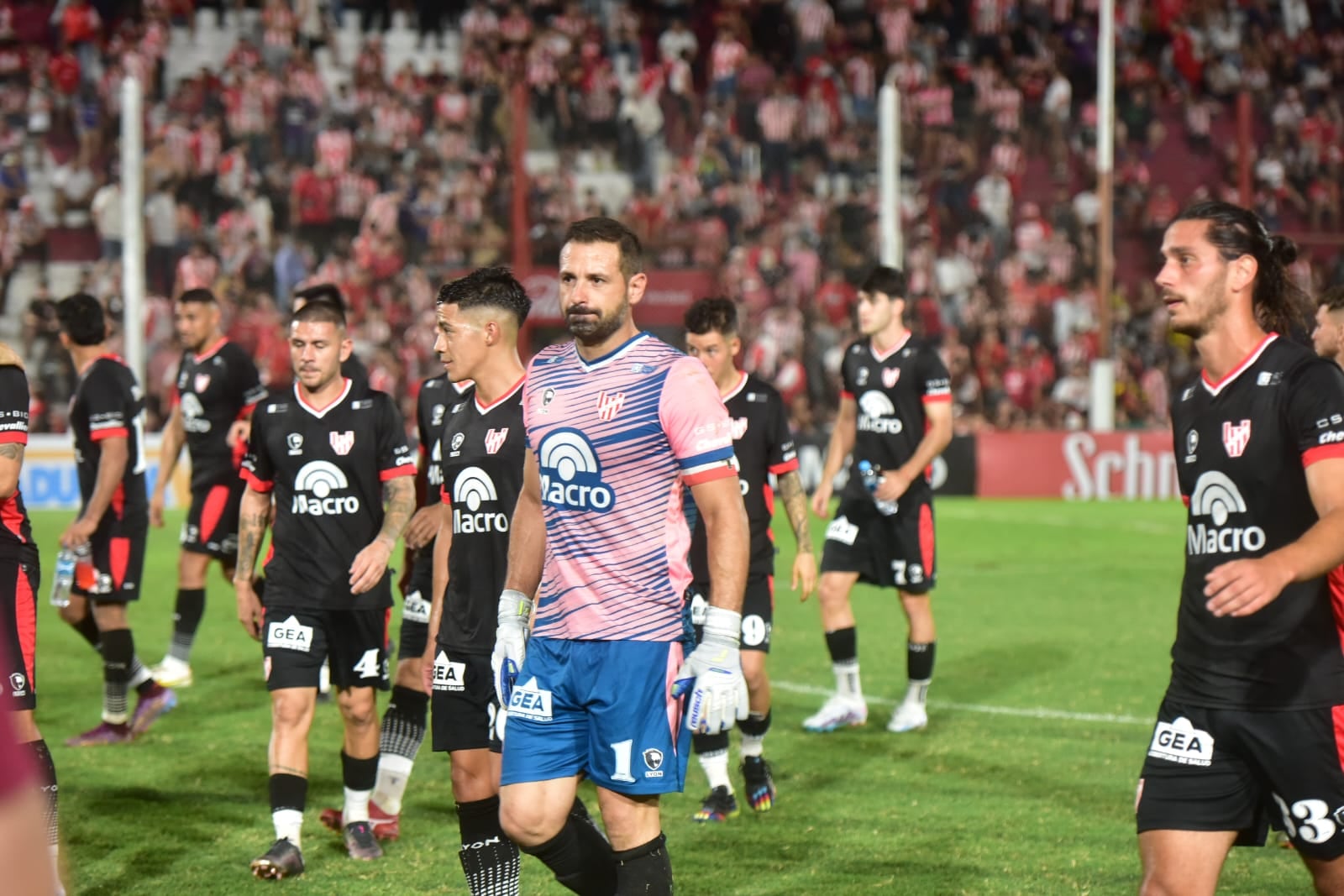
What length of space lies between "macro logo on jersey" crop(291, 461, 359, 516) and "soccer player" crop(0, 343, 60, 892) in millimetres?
1487

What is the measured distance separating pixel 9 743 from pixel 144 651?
11.0 m

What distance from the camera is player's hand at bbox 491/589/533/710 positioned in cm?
500

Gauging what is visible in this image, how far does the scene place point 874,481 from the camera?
9.74 meters

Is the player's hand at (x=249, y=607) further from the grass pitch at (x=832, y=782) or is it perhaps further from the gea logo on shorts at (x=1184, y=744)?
the gea logo on shorts at (x=1184, y=744)

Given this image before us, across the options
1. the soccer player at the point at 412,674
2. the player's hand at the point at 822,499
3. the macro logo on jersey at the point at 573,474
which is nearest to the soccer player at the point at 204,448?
the soccer player at the point at 412,674

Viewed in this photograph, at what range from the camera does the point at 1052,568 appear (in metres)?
16.8

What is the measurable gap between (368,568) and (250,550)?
29.3 inches

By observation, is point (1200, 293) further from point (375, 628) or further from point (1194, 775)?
point (375, 628)

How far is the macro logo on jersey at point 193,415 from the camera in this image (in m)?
11.0

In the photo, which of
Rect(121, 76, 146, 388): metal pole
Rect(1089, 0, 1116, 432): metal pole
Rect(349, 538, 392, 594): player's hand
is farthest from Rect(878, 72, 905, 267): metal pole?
Rect(349, 538, 392, 594): player's hand

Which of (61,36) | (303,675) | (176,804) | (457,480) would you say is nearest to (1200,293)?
(457,480)

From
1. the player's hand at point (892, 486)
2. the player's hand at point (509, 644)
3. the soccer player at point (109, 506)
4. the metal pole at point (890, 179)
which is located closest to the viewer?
the player's hand at point (509, 644)

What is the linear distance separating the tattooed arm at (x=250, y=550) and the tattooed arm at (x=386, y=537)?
461 mm

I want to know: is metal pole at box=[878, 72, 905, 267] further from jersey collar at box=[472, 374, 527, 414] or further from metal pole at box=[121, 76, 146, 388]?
jersey collar at box=[472, 374, 527, 414]
